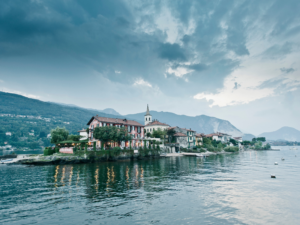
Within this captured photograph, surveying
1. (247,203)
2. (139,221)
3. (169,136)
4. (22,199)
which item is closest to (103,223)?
(139,221)

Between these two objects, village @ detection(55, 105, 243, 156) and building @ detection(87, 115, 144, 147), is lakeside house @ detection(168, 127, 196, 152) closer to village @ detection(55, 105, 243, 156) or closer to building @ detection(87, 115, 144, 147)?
village @ detection(55, 105, 243, 156)

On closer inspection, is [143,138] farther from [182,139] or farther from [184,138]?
[184,138]

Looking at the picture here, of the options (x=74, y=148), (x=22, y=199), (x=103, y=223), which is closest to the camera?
(x=103, y=223)

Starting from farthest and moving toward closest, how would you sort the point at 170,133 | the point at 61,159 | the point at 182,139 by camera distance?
the point at 182,139 < the point at 170,133 < the point at 61,159

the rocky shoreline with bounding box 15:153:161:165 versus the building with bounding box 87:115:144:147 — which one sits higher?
the building with bounding box 87:115:144:147

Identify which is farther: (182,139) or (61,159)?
(182,139)

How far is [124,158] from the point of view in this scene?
237ft

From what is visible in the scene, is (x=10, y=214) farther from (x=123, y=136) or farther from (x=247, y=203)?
(x=123, y=136)

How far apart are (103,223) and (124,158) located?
5879 cm

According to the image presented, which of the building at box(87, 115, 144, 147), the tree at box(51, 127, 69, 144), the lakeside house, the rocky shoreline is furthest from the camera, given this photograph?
the lakeside house

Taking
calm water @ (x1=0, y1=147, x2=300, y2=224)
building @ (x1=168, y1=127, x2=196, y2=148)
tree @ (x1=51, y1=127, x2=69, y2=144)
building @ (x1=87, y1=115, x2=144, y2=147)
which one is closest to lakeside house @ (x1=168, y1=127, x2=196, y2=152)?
building @ (x1=168, y1=127, x2=196, y2=148)

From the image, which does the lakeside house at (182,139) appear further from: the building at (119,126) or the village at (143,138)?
the building at (119,126)

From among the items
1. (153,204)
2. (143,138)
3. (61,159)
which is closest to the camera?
(153,204)

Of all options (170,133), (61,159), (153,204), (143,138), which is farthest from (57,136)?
(153,204)
